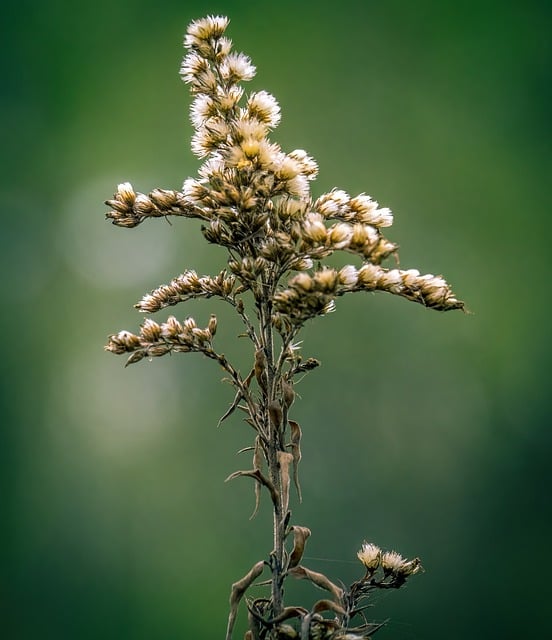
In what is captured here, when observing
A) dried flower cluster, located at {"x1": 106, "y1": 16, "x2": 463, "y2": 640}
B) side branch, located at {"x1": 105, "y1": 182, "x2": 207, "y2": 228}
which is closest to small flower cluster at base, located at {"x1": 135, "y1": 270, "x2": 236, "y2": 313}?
dried flower cluster, located at {"x1": 106, "y1": 16, "x2": 463, "y2": 640}

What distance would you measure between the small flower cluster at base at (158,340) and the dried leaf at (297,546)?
0.38 meters

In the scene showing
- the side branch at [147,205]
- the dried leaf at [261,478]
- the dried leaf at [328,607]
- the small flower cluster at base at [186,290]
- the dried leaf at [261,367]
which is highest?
the side branch at [147,205]

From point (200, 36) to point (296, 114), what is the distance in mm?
2342

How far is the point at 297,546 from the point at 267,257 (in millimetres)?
525

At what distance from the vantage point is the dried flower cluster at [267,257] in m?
1.08

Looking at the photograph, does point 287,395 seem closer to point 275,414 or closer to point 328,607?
point 275,414

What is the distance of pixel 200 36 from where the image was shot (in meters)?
1.15

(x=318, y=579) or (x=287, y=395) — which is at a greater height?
(x=287, y=395)

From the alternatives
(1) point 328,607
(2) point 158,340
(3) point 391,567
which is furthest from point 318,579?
(2) point 158,340

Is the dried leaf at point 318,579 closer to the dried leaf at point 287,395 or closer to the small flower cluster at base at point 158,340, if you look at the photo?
the dried leaf at point 287,395

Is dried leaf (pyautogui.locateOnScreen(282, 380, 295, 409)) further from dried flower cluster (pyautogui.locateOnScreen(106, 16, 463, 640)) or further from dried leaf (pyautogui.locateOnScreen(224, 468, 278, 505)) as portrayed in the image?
dried leaf (pyautogui.locateOnScreen(224, 468, 278, 505))

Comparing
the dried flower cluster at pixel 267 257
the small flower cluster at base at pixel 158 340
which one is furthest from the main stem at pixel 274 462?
the small flower cluster at base at pixel 158 340

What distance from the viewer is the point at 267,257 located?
3.65 feet

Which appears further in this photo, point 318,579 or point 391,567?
point 391,567
